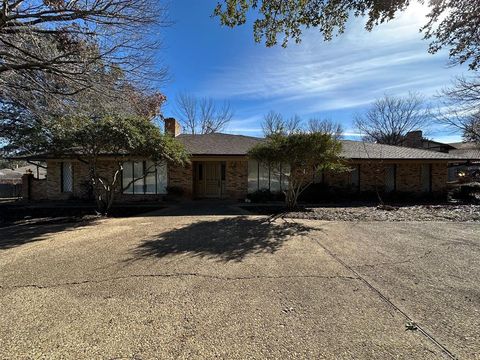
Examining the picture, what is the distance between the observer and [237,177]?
594 inches

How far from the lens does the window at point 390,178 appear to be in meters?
16.0

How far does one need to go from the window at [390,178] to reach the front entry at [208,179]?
9357 mm

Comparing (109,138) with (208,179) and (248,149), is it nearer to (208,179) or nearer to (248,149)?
(248,149)

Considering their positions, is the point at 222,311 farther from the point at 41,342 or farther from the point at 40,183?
the point at 40,183

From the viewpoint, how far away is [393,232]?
23.7ft

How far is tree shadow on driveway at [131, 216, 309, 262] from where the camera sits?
17.8 feet

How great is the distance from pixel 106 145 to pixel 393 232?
29.0 ft

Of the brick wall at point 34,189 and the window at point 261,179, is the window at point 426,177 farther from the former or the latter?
the brick wall at point 34,189

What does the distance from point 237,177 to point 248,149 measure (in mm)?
1788

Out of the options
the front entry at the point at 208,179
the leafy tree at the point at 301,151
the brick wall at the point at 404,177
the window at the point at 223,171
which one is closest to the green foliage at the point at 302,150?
the leafy tree at the point at 301,151

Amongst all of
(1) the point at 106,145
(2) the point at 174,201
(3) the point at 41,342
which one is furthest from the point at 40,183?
(3) the point at 41,342

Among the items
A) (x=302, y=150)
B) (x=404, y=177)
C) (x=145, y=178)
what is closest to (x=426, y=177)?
(x=404, y=177)

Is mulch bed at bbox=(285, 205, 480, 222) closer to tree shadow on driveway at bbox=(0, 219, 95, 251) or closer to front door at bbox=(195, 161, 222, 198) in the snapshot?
front door at bbox=(195, 161, 222, 198)

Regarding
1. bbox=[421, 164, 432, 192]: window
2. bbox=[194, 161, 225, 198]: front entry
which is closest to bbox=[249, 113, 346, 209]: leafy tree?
bbox=[194, 161, 225, 198]: front entry
